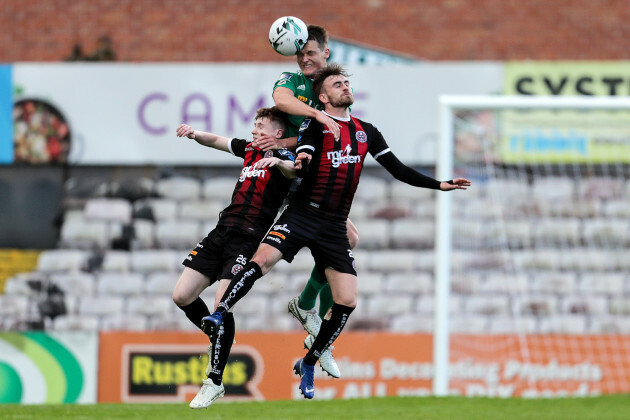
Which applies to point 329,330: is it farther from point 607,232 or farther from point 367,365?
point 607,232

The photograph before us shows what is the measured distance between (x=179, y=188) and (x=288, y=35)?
21.4 feet

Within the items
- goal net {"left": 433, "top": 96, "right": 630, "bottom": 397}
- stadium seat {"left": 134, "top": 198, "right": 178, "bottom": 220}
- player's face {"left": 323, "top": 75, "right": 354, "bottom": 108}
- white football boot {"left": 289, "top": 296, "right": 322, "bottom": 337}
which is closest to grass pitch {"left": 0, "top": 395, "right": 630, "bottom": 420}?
goal net {"left": 433, "top": 96, "right": 630, "bottom": 397}

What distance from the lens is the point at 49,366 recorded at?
12.0 meters

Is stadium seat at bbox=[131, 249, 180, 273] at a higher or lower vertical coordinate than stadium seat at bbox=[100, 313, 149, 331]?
higher

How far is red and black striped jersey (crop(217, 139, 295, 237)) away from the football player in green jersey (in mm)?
193

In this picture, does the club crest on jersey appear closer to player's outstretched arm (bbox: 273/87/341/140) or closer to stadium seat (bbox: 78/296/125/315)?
player's outstretched arm (bbox: 273/87/341/140)

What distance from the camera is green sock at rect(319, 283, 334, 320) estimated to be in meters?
7.76

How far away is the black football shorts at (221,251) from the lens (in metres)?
7.20

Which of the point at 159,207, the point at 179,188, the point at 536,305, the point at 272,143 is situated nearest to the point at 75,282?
the point at 159,207

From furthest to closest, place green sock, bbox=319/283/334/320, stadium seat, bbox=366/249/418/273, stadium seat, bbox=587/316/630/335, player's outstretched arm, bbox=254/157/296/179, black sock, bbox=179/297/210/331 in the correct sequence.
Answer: stadium seat, bbox=366/249/418/273 < stadium seat, bbox=587/316/630/335 < green sock, bbox=319/283/334/320 < black sock, bbox=179/297/210/331 < player's outstretched arm, bbox=254/157/296/179

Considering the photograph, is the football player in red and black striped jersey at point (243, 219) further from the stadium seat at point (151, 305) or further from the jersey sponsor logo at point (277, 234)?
the stadium seat at point (151, 305)

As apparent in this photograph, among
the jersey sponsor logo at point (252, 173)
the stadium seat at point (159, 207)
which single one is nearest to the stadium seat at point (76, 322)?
the stadium seat at point (159, 207)

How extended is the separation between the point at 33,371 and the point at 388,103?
500 cm

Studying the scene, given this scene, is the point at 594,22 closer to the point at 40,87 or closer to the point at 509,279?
the point at 509,279
